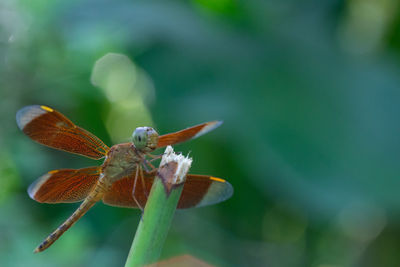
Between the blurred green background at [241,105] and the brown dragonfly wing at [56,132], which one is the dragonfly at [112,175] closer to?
Answer: the brown dragonfly wing at [56,132]

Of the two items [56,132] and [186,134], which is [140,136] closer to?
[186,134]

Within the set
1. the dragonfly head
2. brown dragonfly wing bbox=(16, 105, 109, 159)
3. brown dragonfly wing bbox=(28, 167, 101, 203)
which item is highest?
the dragonfly head

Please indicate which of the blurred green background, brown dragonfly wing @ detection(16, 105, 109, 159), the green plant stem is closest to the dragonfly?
brown dragonfly wing @ detection(16, 105, 109, 159)

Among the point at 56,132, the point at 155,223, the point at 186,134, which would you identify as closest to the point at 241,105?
the point at 186,134

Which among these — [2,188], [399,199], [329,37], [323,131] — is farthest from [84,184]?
[329,37]

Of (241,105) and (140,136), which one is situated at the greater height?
(140,136)

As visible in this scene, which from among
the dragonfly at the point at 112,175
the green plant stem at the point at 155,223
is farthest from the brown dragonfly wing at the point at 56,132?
the green plant stem at the point at 155,223

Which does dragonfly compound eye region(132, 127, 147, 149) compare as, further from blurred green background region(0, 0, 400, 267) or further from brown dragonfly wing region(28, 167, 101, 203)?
blurred green background region(0, 0, 400, 267)
